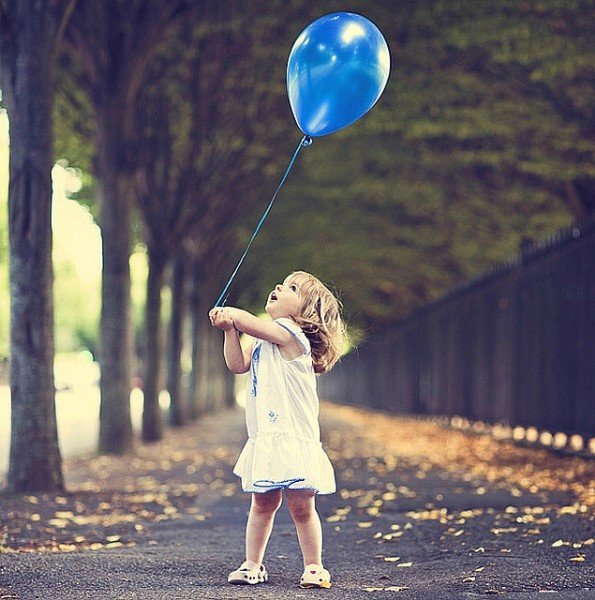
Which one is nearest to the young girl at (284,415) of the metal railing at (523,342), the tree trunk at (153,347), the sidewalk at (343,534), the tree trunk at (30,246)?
the sidewalk at (343,534)

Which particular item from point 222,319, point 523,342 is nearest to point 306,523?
point 222,319

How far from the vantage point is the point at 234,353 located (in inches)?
204

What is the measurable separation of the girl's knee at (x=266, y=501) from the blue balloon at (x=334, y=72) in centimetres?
197

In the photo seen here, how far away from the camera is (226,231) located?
1057 inches

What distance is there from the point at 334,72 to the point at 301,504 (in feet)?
7.39

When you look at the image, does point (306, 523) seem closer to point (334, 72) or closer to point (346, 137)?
point (334, 72)

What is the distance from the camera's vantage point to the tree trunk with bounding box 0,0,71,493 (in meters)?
9.20

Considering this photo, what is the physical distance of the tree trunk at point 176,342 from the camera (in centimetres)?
2248

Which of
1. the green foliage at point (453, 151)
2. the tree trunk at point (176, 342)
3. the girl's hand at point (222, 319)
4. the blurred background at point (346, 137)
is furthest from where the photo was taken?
the tree trunk at point (176, 342)

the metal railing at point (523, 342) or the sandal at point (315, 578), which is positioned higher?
the metal railing at point (523, 342)

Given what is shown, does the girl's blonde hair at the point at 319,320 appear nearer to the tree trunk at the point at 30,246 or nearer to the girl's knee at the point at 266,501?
the girl's knee at the point at 266,501

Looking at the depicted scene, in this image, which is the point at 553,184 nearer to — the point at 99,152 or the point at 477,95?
the point at 477,95

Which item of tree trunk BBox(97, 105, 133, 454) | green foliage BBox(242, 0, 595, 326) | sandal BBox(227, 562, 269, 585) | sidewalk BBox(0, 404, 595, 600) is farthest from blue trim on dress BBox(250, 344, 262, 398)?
tree trunk BBox(97, 105, 133, 454)

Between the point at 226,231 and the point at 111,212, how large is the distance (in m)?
12.8
